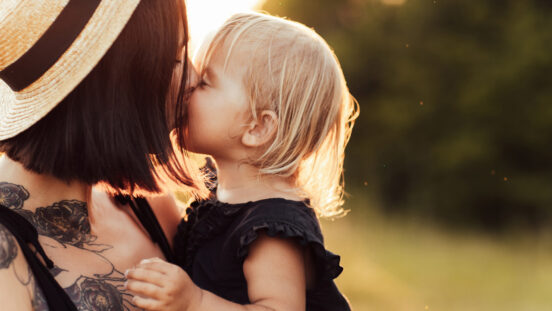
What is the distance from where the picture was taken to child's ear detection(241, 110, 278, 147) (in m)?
2.53

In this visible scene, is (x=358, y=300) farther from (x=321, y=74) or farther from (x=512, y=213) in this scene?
(x=321, y=74)

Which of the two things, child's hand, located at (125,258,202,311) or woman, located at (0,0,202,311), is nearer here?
woman, located at (0,0,202,311)

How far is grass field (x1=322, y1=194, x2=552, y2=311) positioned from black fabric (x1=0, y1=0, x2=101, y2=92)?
806 centimetres

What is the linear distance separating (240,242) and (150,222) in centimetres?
36

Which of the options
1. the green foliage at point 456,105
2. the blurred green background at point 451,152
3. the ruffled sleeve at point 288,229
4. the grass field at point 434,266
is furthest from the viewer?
the green foliage at point 456,105

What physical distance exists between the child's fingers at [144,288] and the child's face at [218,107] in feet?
2.46

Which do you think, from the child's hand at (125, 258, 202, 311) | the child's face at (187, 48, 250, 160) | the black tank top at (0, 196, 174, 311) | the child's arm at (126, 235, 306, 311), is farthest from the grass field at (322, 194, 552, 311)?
the black tank top at (0, 196, 174, 311)

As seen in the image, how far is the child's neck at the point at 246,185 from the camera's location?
245cm

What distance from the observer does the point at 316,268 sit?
2.30 meters

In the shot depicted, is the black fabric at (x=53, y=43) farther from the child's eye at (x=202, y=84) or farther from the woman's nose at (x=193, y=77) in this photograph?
the child's eye at (x=202, y=84)

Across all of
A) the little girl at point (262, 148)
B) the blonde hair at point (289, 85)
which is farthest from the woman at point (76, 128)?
the blonde hair at point (289, 85)

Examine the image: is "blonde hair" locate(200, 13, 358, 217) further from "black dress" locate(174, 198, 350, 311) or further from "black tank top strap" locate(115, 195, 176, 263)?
"black tank top strap" locate(115, 195, 176, 263)

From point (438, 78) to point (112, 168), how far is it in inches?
434

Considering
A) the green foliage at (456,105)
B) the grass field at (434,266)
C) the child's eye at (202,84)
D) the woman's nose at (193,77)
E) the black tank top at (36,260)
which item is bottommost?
the grass field at (434,266)
